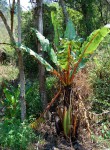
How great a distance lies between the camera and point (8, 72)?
1162 cm

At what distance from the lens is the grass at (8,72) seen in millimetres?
11059

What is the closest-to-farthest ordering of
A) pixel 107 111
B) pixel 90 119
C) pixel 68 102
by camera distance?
1. pixel 68 102
2. pixel 90 119
3. pixel 107 111

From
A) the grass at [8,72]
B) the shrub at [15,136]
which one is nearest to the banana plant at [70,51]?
the shrub at [15,136]

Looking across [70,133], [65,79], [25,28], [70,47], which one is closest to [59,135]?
[70,133]

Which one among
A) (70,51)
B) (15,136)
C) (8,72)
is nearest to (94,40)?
(70,51)

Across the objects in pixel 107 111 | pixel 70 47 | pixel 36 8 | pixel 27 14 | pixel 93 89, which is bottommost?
pixel 107 111

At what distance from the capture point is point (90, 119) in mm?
6496

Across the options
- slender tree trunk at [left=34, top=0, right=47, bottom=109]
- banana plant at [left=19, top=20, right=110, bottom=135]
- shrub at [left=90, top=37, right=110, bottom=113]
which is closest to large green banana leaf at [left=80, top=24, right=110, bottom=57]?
banana plant at [left=19, top=20, right=110, bottom=135]

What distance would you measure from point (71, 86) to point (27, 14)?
235 inches

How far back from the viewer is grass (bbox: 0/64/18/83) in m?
11.1

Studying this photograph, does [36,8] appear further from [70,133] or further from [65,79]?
[70,133]

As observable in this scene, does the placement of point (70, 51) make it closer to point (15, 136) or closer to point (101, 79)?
point (15, 136)

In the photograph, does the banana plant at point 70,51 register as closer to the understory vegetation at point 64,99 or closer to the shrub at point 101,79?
the understory vegetation at point 64,99

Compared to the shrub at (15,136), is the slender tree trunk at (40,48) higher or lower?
higher
